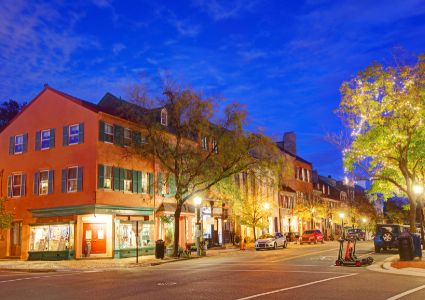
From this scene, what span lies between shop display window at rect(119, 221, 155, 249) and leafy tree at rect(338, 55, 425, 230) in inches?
681

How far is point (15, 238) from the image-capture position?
37.6 metres

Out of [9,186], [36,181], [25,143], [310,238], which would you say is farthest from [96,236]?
[310,238]

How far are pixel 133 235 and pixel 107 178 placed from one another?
5002 mm

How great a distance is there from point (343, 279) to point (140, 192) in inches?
920

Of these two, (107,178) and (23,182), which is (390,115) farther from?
(23,182)

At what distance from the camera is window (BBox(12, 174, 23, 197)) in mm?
37562

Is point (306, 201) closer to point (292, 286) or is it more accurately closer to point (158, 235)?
point (158, 235)

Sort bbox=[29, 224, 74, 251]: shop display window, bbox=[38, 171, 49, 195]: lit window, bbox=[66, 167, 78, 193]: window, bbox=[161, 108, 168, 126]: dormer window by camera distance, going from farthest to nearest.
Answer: bbox=[161, 108, 168, 126]: dormer window, bbox=[38, 171, 49, 195]: lit window, bbox=[66, 167, 78, 193]: window, bbox=[29, 224, 74, 251]: shop display window

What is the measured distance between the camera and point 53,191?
116 ft

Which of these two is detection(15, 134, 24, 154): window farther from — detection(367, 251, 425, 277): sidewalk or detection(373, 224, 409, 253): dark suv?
detection(367, 251, 425, 277): sidewalk

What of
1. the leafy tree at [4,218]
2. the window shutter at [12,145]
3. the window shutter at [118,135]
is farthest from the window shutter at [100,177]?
the window shutter at [12,145]

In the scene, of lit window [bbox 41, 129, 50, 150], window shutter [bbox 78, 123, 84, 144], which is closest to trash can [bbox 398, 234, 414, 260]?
window shutter [bbox 78, 123, 84, 144]

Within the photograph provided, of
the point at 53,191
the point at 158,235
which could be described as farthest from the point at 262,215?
the point at 53,191

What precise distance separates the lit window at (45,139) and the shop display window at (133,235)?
8.60 meters
